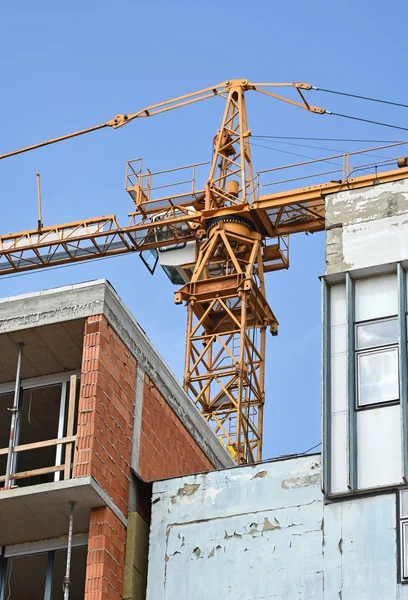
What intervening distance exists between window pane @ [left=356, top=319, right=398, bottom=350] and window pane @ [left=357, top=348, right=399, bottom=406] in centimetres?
22

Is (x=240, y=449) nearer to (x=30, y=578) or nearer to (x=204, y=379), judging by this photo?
(x=204, y=379)

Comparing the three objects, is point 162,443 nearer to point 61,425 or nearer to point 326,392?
point 61,425

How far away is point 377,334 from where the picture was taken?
2577 centimetres

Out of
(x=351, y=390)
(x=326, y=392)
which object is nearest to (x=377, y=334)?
(x=351, y=390)

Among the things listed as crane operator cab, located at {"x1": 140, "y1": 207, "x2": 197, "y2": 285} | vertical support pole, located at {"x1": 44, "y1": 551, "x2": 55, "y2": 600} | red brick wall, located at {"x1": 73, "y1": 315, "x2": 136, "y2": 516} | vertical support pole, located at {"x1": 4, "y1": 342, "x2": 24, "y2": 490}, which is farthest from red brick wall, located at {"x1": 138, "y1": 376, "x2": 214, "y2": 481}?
crane operator cab, located at {"x1": 140, "y1": 207, "x2": 197, "y2": 285}

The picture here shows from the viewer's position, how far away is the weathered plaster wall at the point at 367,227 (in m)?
26.6

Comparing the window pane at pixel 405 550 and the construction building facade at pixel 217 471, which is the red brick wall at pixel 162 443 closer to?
the construction building facade at pixel 217 471

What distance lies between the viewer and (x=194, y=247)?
6034cm

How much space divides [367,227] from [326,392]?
3492mm

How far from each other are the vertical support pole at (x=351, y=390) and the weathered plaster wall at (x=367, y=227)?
0.49 meters

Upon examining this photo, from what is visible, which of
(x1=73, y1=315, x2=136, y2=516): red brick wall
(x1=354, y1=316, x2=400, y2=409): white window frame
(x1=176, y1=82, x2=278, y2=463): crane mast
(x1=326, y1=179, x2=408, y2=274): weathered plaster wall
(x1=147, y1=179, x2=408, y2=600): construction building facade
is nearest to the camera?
(x1=147, y1=179, x2=408, y2=600): construction building facade

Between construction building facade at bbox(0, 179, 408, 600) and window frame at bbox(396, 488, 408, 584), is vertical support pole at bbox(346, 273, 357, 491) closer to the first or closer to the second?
construction building facade at bbox(0, 179, 408, 600)

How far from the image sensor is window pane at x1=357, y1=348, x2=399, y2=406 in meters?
25.0

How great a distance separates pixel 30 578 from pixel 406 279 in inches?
391
